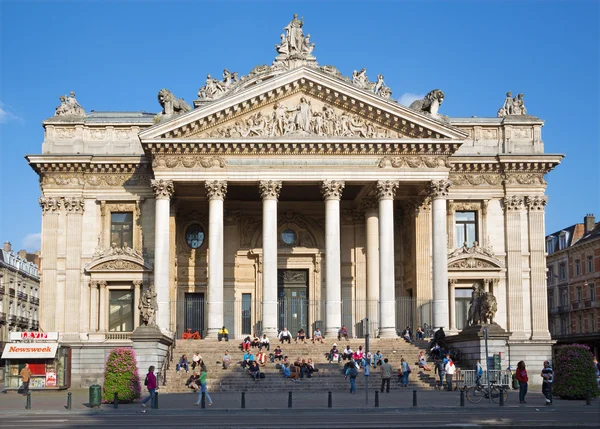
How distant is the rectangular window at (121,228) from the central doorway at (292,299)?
9780mm

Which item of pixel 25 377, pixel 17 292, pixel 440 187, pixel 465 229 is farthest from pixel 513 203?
pixel 17 292

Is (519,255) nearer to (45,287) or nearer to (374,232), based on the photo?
(374,232)

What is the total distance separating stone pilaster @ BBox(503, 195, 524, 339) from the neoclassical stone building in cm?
12

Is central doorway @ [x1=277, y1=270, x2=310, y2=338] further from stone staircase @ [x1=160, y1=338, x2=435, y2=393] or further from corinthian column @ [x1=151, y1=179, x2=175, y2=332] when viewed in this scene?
corinthian column @ [x1=151, y1=179, x2=175, y2=332]

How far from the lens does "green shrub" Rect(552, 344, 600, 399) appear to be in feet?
109

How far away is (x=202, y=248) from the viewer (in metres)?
54.4

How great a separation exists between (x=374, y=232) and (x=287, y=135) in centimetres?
868

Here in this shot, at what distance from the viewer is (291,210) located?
55750 millimetres

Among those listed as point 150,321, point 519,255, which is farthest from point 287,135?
point 519,255

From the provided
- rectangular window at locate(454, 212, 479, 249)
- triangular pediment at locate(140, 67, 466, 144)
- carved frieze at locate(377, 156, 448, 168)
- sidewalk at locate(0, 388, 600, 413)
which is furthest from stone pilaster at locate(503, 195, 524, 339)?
sidewalk at locate(0, 388, 600, 413)

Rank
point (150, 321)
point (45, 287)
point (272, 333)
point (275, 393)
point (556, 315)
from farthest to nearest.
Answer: point (556, 315)
point (45, 287)
point (272, 333)
point (150, 321)
point (275, 393)

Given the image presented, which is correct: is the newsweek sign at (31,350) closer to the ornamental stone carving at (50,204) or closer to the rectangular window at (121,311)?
the rectangular window at (121,311)

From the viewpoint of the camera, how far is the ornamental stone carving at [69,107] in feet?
176

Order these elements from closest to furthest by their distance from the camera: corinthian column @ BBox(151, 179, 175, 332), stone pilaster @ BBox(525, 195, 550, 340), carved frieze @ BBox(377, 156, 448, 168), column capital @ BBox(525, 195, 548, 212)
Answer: corinthian column @ BBox(151, 179, 175, 332)
carved frieze @ BBox(377, 156, 448, 168)
stone pilaster @ BBox(525, 195, 550, 340)
column capital @ BBox(525, 195, 548, 212)
